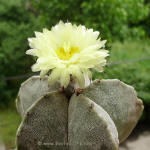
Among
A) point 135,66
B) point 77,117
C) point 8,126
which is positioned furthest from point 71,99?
point 135,66

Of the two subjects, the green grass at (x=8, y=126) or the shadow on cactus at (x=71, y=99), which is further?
the green grass at (x=8, y=126)

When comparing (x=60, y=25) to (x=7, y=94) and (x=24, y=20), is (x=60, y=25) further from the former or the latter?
(x=24, y=20)

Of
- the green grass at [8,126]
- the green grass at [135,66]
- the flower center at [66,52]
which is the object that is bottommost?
the green grass at [8,126]

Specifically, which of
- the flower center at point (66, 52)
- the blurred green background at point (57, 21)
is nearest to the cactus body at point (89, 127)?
the flower center at point (66, 52)

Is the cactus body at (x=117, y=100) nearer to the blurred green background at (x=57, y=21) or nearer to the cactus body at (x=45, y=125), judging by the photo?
the cactus body at (x=45, y=125)

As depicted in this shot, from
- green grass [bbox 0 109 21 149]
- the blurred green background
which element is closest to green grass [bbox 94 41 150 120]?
the blurred green background

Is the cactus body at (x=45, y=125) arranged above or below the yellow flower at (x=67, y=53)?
below

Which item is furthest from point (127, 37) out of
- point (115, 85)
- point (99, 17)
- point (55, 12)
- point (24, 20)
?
point (115, 85)
